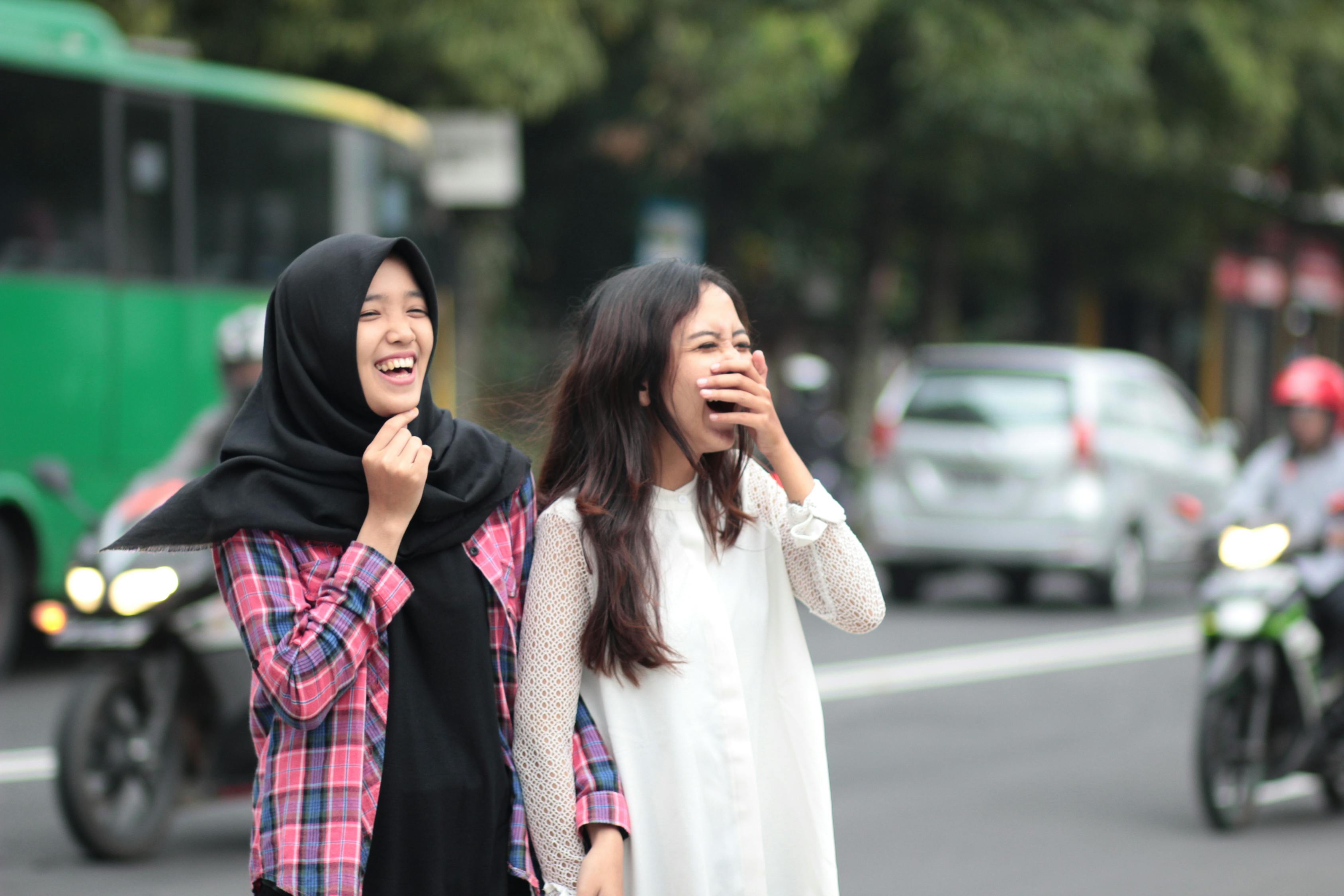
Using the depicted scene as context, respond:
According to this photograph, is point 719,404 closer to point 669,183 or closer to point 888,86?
point 888,86

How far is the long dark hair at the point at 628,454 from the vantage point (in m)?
2.61

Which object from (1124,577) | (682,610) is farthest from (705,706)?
(1124,577)

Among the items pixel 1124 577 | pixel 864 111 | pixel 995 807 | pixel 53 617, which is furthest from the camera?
pixel 864 111

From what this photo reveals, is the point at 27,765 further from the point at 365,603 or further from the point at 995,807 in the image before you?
the point at 365,603

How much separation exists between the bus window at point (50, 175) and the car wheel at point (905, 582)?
6116mm

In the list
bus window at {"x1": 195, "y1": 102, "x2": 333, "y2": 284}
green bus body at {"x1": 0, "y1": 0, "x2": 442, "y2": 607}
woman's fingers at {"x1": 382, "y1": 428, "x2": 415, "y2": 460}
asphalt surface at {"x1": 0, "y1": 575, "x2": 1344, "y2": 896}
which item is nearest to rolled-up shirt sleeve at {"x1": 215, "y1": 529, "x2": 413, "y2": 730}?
woman's fingers at {"x1": 382, "y1": 428, "x2": 415, "y2": 460}

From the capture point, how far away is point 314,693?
235cm

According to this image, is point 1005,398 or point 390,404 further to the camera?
point 1005,398

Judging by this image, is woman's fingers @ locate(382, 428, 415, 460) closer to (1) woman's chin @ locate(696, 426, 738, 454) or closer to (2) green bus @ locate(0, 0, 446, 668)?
(1) woman's chin @ locate(696, 426, 738, 454)

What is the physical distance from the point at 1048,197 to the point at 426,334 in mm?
19682

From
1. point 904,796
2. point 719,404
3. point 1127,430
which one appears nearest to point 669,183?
point 1127,430

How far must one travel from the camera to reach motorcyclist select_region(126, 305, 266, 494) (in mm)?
6562

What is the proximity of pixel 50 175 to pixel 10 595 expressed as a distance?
2.41 meters

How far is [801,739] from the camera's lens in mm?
2709
